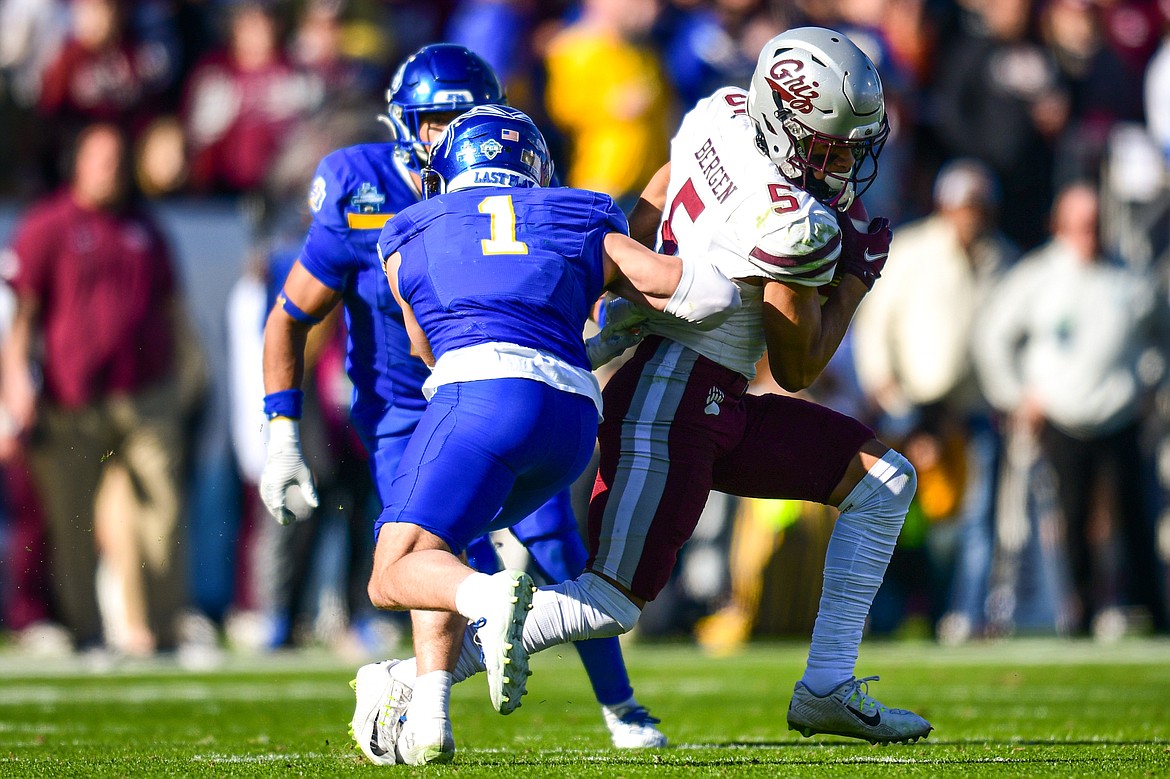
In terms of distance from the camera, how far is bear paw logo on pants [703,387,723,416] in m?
4.78

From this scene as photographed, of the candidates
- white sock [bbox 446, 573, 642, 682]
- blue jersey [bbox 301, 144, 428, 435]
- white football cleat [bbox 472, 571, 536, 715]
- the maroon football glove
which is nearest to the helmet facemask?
the maroon football glove

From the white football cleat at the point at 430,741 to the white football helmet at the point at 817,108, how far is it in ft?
5.58

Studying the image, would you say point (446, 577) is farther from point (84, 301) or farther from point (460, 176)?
point (84, 301)

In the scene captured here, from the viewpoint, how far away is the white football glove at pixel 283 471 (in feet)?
17.2

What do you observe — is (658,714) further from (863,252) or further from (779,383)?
(863,252)

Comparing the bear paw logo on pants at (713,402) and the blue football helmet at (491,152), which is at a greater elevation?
the blue football helmet at (491,152)

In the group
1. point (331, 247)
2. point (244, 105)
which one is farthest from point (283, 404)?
point (244, 105)

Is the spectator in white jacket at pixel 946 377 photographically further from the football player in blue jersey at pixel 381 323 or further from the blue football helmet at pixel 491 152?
the blue football helmet at pixel 491 152

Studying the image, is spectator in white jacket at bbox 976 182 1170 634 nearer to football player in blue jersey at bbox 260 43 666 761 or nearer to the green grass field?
the green grass field

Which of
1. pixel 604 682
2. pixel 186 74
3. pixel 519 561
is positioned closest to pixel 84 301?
pixel 186 74

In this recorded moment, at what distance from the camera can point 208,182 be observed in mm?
10695

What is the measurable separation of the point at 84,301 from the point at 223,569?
1.94m

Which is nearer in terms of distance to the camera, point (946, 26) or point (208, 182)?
point (208, 182)

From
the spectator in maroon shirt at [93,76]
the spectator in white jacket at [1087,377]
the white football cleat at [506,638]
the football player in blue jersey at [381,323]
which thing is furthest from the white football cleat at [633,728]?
the spectator in maroon shirt at [93,76]
